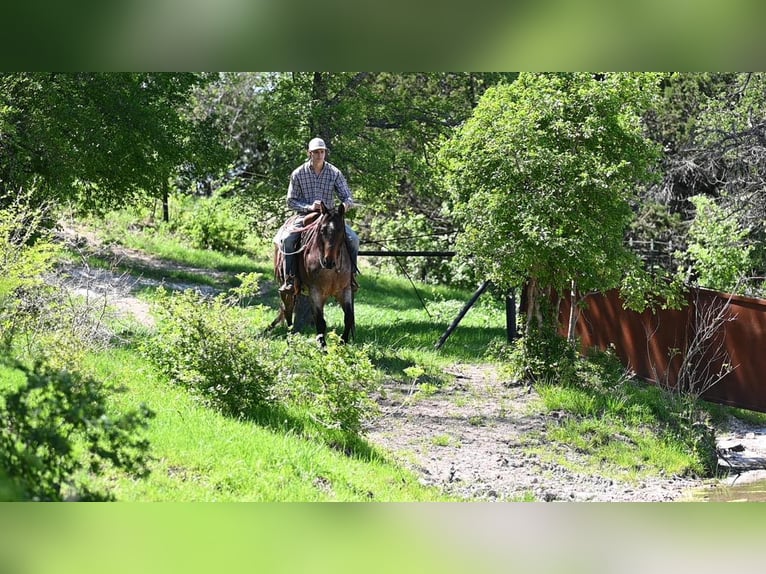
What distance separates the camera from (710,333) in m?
12.5

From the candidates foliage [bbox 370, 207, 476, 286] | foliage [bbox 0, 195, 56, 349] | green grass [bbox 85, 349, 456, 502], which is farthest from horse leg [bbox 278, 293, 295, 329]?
foliage [bbox 370, 207, 476, 286]

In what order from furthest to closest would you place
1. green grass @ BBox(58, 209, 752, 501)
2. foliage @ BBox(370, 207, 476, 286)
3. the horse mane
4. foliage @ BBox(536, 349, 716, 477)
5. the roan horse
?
foliage @ BBox(370, 207, 476, 286)
the horse mane
the roan horse
foliage @ BBox(536, 349, 716, 477)
green grass @ BBox(58, 209, 752, 501)

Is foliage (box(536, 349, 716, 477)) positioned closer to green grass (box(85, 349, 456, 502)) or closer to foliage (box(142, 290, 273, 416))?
green grass (box(85, 349, 456, 502))

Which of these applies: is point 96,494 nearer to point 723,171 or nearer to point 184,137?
point 184,137

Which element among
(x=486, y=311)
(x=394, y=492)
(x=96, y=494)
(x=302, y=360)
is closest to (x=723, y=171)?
(x=486, y=311)

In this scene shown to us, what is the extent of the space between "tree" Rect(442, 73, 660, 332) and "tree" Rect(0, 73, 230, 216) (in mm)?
5243

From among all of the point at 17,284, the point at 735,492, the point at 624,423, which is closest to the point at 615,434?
the point at 624,423

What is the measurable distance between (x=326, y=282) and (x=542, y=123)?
3617 millimetres

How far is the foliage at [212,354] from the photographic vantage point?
9.39 metres

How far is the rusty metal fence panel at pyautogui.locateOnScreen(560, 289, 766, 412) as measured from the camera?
13195 millimetres

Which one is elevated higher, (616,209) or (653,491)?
(616,209)

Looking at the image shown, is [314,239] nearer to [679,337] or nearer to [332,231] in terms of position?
[332,231]

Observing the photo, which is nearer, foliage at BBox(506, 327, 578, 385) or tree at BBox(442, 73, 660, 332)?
tree at BBox(442, 73, 660, 332)

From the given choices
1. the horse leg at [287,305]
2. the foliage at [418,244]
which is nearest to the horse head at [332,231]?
the horse leg at [287,305]
